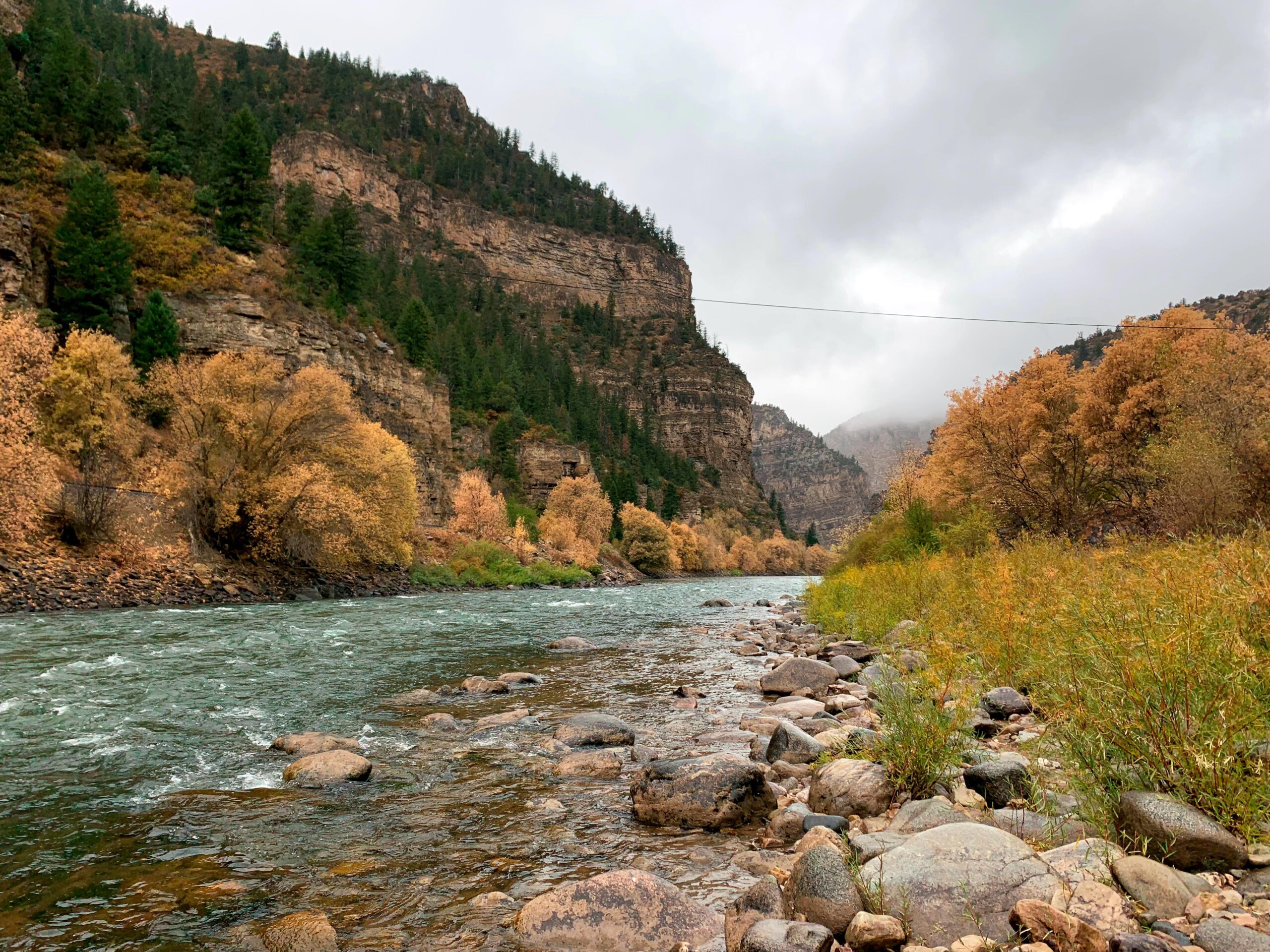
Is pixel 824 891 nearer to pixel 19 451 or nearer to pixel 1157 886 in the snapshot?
pixel 1157 886

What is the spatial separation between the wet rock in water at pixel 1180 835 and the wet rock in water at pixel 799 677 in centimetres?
895

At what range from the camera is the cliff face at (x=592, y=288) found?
503ft

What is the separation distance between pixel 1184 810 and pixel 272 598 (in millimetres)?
34464

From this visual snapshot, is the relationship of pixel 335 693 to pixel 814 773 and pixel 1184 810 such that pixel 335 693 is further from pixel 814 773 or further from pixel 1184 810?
pixel 1184 810

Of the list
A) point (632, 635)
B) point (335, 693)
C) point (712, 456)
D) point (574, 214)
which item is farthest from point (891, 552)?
point (574, 214)

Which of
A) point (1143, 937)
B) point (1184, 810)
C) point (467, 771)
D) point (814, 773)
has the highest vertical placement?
point (1184, 810)

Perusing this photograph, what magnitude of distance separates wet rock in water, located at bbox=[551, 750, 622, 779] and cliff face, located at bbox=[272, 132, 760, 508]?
14077 centimetres

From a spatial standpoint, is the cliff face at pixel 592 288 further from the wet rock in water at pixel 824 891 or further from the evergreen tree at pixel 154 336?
the wet rock in water at pixel 824 891

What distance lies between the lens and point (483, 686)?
13.3 meters

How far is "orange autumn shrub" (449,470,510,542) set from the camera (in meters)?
61.4

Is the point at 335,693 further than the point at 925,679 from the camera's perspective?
Yes

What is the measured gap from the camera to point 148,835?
19.9 feet

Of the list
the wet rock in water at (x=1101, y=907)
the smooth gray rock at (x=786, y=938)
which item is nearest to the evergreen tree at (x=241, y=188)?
the smooth gray rock at (x=786, y=938)

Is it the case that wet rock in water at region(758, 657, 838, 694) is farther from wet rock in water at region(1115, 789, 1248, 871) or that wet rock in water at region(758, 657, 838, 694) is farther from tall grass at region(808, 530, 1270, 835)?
wet rock in water at region(1115, 789, 1248, 871)
